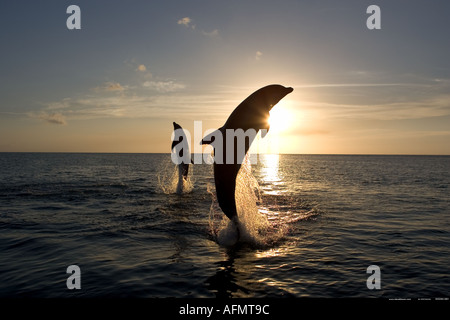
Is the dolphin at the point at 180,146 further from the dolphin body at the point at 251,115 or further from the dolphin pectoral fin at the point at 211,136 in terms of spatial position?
the dolphin pectoral fin at the point at 211,136

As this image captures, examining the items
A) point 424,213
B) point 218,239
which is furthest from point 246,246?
point 424,213

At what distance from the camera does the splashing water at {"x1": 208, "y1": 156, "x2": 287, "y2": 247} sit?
453 inches

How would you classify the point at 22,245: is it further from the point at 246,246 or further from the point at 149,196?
the point at 149,196

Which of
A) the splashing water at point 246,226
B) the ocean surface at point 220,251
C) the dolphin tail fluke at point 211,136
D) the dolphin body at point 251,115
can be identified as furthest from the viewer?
the splashing water at point 246,226

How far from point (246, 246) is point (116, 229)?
569 cm

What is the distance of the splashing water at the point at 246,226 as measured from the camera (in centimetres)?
1150

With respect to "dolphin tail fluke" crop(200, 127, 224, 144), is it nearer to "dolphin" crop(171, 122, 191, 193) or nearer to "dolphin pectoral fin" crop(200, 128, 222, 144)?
"dolphin pectoral fin" crop(200, 128, 222, 144)

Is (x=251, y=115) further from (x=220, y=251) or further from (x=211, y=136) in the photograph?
(x=220, y=251)

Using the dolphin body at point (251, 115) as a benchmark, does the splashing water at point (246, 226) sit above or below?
below

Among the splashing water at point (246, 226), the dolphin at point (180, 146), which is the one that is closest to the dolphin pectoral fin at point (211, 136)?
the splashing water at point (246, 226)

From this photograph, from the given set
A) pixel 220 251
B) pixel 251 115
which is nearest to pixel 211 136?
pixel 251 115

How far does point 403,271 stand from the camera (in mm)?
9070

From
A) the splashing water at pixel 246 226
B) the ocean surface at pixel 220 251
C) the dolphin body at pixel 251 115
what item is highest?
the dolphin body at pixel 251 115

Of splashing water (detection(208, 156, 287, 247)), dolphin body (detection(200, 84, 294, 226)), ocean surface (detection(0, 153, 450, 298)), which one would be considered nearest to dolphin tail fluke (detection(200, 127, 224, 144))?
dolphin body (detection(200, 84, 294, 226))
